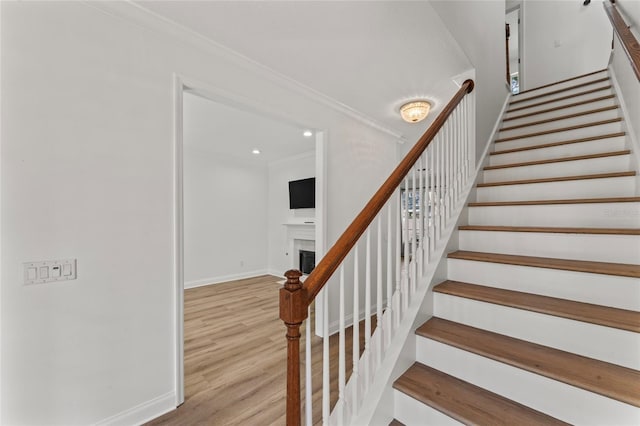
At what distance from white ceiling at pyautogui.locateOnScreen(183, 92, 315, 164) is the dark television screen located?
1.90ft

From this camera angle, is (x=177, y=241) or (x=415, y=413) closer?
(x=415, y=413)

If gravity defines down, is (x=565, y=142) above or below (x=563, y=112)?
below

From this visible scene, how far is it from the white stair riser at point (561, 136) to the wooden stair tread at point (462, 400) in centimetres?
240

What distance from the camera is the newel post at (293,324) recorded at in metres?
0.88

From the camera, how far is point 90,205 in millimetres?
1438

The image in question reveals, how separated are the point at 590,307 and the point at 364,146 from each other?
246 centimetres

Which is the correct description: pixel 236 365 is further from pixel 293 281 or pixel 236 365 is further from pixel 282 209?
pixel 282 209

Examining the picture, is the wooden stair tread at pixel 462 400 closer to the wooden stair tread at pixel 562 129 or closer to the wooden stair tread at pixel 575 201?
the wooden stair tread at pixel 575 201

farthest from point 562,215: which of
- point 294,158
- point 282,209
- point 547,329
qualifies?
point 282,209

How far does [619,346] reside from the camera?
3.53 feet

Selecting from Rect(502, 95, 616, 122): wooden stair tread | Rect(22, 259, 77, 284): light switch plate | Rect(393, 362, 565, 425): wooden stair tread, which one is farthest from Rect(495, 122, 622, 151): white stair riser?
Rect(22, 259, 77, 284): light switch plate

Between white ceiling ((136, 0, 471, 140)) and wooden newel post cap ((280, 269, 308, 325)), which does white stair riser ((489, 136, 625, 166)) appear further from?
wooden newel post cap ((280, 269, 308, 325))

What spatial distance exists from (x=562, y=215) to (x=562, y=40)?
4.86 meters

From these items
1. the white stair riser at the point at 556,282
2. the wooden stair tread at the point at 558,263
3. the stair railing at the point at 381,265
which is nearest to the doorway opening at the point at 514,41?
the stair railing at the point at 381,265
